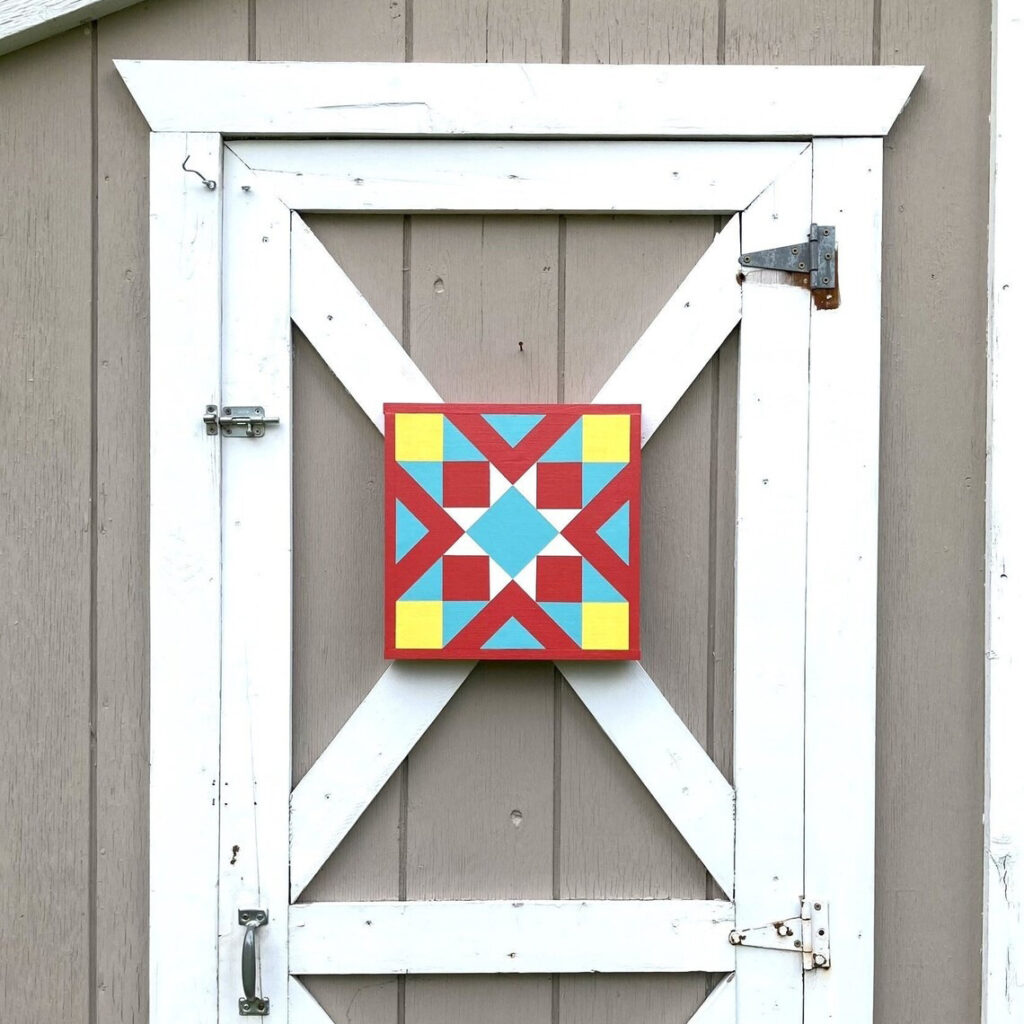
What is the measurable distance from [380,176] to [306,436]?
0.46m

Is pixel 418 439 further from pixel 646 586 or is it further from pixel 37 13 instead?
pixel 37 13

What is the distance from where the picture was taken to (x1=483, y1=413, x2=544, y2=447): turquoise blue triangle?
1619 mm

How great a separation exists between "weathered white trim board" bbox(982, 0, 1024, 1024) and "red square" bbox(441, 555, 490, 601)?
860 mm

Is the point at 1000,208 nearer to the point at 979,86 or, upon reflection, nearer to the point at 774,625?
the point at 979,86

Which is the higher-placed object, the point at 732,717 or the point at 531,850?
the point at 732,717

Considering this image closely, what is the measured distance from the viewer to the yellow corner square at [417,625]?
5.34ft

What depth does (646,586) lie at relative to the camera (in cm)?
172

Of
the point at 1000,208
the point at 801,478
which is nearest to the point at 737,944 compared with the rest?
the point at 801,478

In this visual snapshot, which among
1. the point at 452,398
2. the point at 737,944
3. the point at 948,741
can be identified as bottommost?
the point at 737,944

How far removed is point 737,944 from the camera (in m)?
1.70

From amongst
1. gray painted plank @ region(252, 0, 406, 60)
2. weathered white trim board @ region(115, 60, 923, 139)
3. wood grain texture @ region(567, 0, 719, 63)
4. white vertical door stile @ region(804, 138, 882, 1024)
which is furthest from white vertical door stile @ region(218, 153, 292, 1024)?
white vertical door stile @ region(804, 138, 882, 1024)

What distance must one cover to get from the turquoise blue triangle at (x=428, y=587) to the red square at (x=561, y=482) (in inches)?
8.2

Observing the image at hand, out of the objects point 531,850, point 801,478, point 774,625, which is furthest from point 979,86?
point 531,850

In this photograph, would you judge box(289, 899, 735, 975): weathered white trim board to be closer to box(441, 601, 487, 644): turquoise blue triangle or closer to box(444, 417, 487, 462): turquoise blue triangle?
box(441, 601, 487, 644): turquoise blue triangle
